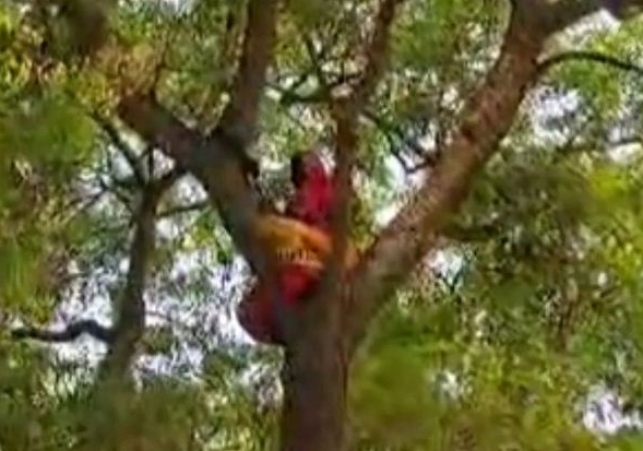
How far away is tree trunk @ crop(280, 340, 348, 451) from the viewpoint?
3701 millimetres

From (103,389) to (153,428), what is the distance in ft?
0.53

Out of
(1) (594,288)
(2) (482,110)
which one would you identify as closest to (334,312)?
(2) (482,110)

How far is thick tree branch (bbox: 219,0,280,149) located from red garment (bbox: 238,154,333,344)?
0.58 feet

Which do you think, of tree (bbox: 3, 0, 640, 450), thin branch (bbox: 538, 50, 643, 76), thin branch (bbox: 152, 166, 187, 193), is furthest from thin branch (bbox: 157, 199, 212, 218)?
thin branch (bbox: 538, 50, 643, 76)

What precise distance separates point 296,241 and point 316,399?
0.34 metres

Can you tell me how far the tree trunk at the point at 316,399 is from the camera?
370cm

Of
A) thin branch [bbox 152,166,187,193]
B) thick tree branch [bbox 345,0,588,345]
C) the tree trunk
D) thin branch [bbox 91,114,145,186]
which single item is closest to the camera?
the tree trunk

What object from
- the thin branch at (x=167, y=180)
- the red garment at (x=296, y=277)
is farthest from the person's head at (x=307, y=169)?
the thin branch at (x=167, y=180)

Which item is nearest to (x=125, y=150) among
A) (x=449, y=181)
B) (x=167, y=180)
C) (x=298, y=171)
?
(x=167, y=180)

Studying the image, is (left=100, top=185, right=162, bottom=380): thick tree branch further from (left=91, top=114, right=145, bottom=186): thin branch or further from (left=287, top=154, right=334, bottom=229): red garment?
(left=287, top=154, right=334, bottom=229): red garment

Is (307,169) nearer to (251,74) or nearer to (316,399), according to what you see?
(251,74)

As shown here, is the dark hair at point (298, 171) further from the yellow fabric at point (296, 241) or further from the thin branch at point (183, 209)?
the thin branch at point (183, 209)

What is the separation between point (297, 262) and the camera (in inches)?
147

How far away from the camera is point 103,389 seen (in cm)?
454
